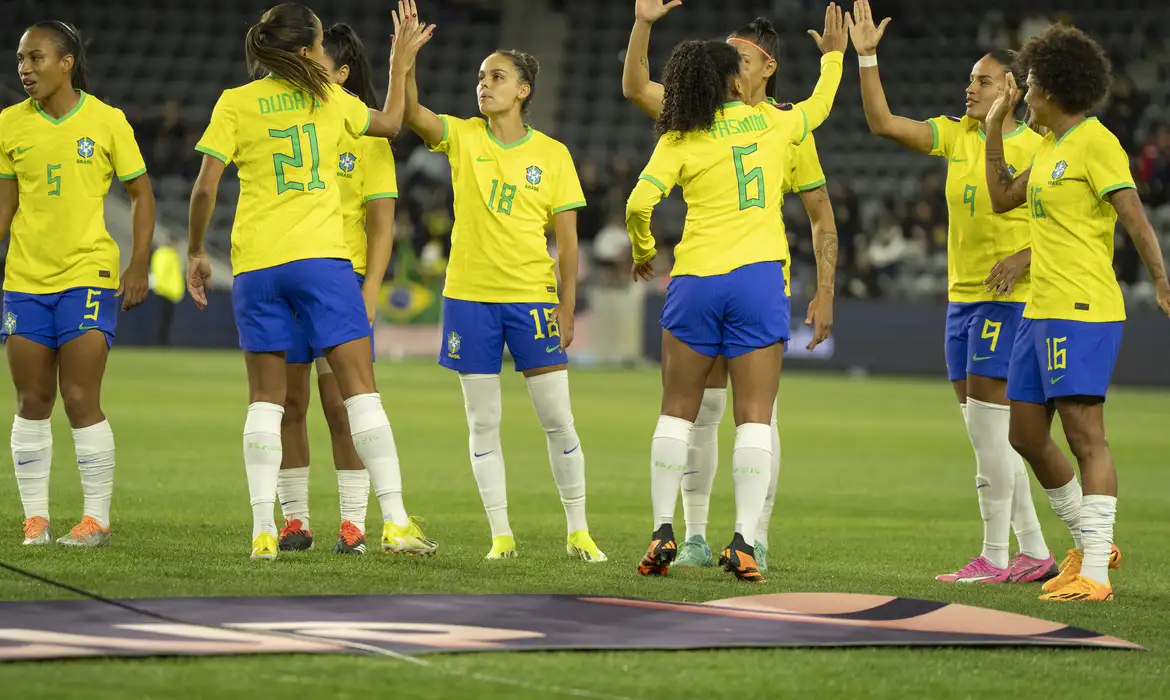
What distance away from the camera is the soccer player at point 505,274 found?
7008 millimetres

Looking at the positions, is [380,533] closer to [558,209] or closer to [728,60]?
[558,209]

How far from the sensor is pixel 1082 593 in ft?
20.6

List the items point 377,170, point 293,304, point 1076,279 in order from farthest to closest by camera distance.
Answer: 1. point 377,170
2. point 293,304
3. point 1076,279

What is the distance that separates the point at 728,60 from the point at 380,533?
299 cm

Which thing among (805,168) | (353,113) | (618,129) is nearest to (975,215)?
(805,168)

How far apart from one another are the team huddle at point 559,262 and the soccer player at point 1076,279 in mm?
11

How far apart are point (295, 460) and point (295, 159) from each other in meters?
1.52

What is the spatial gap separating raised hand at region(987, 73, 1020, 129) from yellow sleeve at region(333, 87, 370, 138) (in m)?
2.66

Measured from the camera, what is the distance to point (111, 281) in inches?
275

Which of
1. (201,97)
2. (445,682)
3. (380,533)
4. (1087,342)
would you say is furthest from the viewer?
(201,97)

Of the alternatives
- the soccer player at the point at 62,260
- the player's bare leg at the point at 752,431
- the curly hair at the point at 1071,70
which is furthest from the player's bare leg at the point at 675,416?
the soccer player at the point at 62,260

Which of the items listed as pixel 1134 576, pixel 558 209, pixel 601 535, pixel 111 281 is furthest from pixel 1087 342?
pixel 111 281

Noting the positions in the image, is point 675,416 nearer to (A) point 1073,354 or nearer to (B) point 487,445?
(B) point 487,445

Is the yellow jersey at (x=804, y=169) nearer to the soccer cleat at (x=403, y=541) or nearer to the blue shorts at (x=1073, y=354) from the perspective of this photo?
the blue shorts at (x=1073, y=354)
